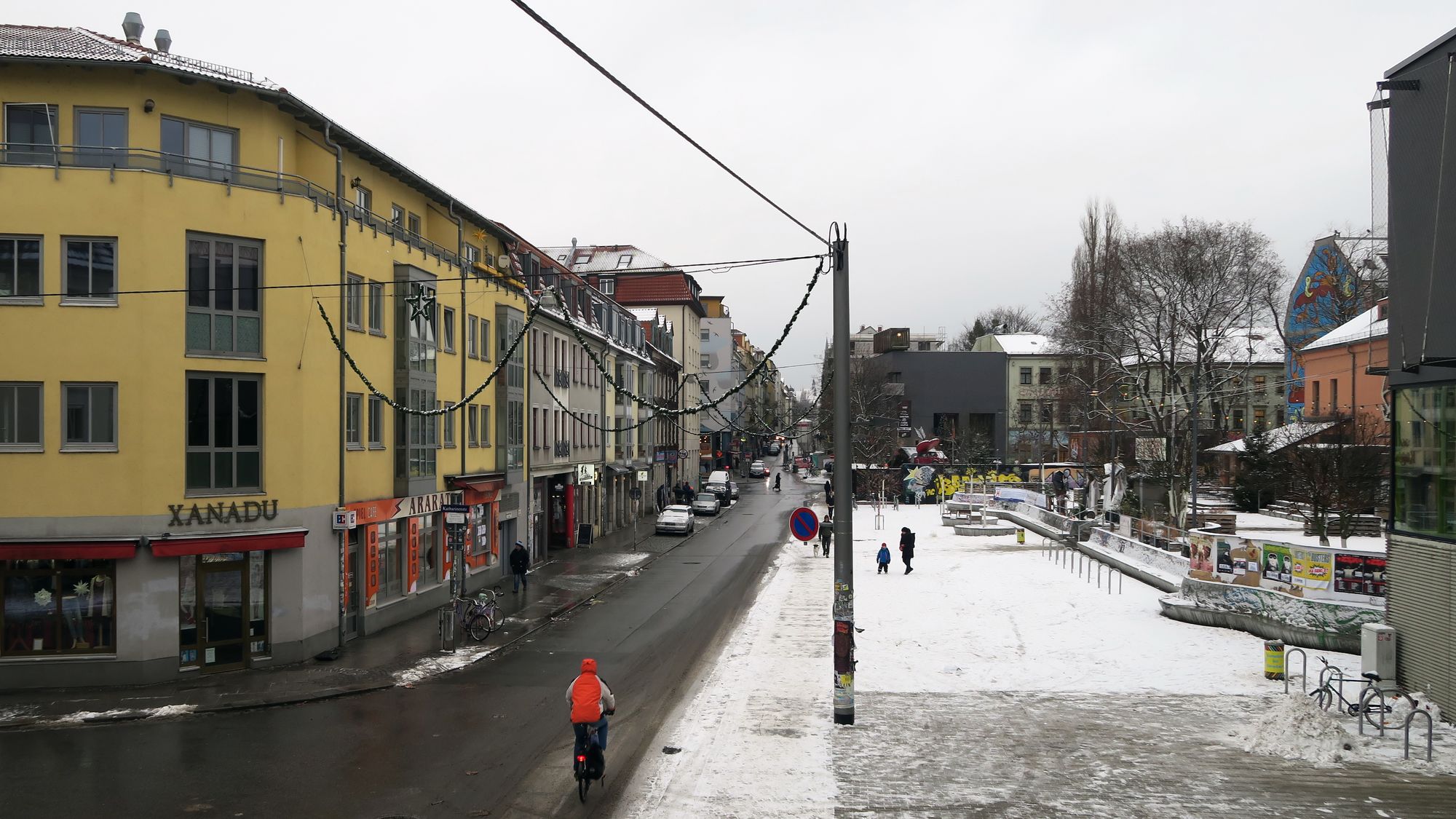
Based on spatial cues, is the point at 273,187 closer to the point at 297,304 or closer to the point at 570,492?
the point at 297,304

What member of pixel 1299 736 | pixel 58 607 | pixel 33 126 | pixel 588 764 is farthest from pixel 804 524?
pixel 33 126

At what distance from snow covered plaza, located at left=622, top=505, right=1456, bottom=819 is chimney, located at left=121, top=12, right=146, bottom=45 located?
58.0ft

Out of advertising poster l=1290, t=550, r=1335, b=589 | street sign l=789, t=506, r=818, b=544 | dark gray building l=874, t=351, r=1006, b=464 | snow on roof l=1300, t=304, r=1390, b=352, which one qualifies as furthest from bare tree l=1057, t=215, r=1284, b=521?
dark gray building l=874, t=351, r=1006, b=464

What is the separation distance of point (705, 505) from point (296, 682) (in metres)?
41.4

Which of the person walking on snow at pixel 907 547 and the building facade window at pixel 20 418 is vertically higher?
the building facade window at pixel 20 418

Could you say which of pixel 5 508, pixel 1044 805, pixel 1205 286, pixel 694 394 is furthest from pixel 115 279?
pixel 694 394

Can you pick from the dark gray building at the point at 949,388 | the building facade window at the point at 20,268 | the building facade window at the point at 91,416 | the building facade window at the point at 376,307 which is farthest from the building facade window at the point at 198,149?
the dark gray building at the point at 949,388

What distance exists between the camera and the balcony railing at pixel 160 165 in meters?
17.0

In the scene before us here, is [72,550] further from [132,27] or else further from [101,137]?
[132,27]

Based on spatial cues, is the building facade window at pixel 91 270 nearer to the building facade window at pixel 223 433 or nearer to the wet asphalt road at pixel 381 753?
the building facade window at pixel 223 433

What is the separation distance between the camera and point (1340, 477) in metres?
31.9

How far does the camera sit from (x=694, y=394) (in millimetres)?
77688

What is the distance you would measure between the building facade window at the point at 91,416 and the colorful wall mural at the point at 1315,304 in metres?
Answer: 54.6

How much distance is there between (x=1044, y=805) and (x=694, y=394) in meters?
67.7
